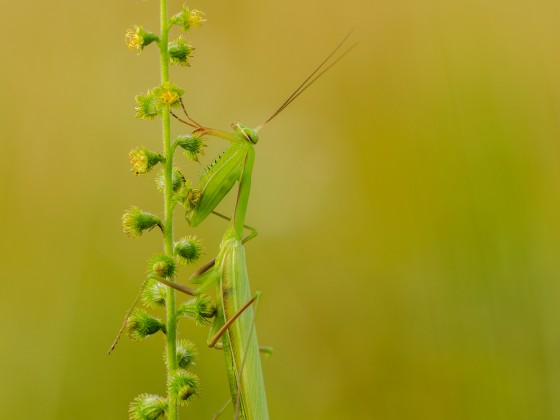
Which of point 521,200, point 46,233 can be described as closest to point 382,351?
point 521,200

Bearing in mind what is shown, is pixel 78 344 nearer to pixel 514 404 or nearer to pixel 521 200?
pixel 514 404

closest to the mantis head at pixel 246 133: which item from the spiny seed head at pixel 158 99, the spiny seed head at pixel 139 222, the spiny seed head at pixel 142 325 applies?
the spiny seed head at pixel 158 99

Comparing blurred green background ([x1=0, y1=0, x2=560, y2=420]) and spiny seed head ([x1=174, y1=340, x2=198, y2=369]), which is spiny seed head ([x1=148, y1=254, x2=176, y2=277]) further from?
blurred green background ([x1=0, y1=0, x2=560, y2=420])

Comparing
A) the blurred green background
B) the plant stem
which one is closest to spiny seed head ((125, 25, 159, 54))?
the plant stem

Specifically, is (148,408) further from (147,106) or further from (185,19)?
(185,19)

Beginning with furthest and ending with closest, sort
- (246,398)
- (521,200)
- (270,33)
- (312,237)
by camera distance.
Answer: (270,33)
(312,237)
(521,200)
(246,398)

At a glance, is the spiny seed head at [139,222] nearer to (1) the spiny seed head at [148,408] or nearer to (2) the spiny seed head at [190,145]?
(2) the spiny seed head at [190,145]

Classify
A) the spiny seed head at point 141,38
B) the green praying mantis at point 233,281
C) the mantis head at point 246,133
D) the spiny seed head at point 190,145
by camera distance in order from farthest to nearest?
the mantis head at point 246,133
the green praying mantis at point 233,281
the spiny seed head at point 190,145
the spiny seed head at point 141,38
